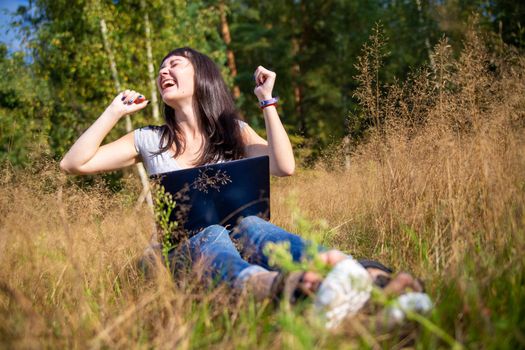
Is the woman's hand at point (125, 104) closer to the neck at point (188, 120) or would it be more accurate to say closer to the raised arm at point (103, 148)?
the raised arm at point (103, 148)

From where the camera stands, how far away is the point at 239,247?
1812mm

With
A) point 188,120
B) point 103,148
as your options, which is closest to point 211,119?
point 188,120

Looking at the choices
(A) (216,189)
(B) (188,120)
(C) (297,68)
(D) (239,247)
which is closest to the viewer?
(D) (239,247)

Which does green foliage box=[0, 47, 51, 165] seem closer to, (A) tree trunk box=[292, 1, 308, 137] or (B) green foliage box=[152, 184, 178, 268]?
(B) green foliage box=[152, 184, 178, 268]

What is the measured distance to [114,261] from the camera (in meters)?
2.13

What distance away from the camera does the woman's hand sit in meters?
2.23

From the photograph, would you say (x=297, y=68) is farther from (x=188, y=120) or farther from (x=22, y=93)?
(x=188, y=120)

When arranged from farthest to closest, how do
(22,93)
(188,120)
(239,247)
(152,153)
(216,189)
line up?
(22,93) < (188,120) < (152,153) < (216,189) < (239,247)

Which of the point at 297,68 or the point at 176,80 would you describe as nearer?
the point at 176,80

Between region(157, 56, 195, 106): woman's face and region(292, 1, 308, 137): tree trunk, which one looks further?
region(292, 1, 308, 137): tree trunk

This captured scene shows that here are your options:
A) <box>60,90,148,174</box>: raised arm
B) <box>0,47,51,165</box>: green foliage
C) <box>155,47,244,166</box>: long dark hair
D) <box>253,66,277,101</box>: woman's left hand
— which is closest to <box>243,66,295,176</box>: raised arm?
<box>253,66,277,101</box>: woman's left hand

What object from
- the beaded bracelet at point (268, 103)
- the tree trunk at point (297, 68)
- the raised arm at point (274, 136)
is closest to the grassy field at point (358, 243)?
the raised arm at point (274, 136)

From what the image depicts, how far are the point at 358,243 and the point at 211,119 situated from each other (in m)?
1.08

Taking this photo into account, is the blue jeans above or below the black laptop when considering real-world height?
below
